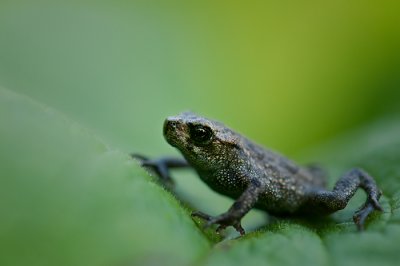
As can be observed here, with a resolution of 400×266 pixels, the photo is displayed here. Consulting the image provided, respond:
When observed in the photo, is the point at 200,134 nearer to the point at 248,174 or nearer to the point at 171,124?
the point at 171,124

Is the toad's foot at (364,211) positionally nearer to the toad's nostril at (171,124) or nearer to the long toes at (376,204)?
the long toes at (376,204)

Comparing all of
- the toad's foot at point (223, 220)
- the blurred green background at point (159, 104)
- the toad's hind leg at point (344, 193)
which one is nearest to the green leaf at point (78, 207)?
the blurred green background at point (159, 104)

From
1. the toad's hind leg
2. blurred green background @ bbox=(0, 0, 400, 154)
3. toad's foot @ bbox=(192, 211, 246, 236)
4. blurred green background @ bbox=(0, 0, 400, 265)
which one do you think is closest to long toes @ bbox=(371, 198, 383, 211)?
the toad's hind leg

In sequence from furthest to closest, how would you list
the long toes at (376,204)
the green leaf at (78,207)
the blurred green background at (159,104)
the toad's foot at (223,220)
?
the long toes at (376,204), the toad's foot at (223,220), the blurred green background at (159,104), the green leaf at (78,207)

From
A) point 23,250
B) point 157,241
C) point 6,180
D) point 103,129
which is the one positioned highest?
point 103,129

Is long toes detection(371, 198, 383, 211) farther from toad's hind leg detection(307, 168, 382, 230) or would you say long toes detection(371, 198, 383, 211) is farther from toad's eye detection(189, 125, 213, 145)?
toad's eye detection(189, 125, 213, 145)

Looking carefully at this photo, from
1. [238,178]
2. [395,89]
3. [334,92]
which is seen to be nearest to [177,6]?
[334,92]

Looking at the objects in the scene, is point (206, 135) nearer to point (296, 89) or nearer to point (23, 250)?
point (23, 250)
